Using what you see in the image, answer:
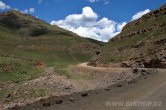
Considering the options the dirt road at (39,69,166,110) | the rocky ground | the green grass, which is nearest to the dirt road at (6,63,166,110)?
the dirt road at (39,69,166,110)

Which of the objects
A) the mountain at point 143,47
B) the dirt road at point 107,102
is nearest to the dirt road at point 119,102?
the dirt road at point 107,102

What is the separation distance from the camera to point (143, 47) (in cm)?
7238

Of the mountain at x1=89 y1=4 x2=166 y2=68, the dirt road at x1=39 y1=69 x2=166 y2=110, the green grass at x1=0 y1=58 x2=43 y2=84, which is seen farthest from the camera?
the mountain at x1=89 y1=4 x2=166 y2=68

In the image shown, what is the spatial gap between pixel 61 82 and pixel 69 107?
10.6m

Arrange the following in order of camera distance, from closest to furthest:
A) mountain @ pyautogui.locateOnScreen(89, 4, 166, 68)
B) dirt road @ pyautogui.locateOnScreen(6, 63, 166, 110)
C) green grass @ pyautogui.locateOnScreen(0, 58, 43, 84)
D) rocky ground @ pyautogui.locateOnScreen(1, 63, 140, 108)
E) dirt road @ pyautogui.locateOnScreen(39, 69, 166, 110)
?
dirt road @ pyautogui.locateOnScreen(39, 69, 166, 110)
dirt road @ pyautogui.locateOnScreen(6, 63, 166, 110)
rocky ground @ pyautogui.locateOnScreen(1, 63, 140, 108)
green grass @ pyautogui.locateOnScreen(0, 58, 43, 84)
mountain @ pyautogui.locateOnScreen(89, 4, 166, 68)

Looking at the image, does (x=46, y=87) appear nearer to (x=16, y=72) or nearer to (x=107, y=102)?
(x=16, y=72)

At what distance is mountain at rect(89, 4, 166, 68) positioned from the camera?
63.6m

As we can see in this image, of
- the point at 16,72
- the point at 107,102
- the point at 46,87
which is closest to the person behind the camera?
the point at 107,102

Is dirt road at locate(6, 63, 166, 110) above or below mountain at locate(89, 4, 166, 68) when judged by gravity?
below

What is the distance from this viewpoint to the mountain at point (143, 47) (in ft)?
209

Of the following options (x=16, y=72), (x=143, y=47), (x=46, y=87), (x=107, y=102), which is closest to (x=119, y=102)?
(x=107, y=102)

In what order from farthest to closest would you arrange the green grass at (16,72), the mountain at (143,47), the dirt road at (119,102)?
the mountain at (143,47), the green grass at (16,72), the dirt road at (119,102)

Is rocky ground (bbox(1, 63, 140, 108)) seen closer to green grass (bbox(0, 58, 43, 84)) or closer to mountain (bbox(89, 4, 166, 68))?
green grass (bbox(0, 58, 43, 84))

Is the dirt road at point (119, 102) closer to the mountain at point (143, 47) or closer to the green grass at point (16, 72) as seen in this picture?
the green grass at point (16, 72)
